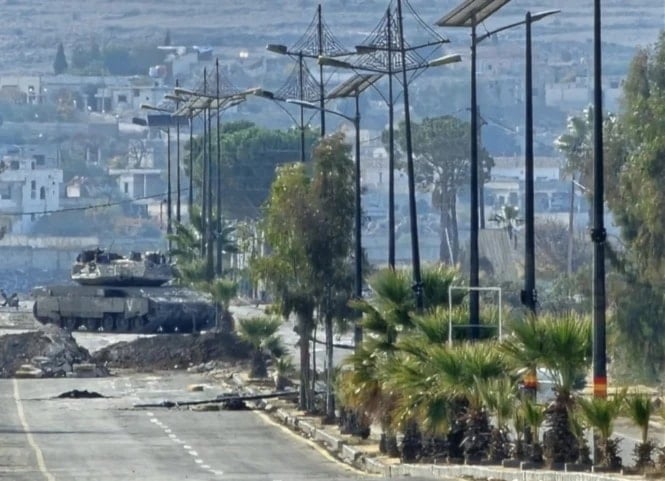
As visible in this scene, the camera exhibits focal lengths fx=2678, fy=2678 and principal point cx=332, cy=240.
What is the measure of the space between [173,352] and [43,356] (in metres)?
4.11

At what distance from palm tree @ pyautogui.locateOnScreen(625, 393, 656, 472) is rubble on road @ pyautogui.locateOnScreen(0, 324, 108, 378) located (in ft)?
131

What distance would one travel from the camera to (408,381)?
120 feet

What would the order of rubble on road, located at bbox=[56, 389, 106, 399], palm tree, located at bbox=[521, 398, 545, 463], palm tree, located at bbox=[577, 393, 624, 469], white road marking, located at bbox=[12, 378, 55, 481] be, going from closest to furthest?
palm tree, located at bbox=[577, 393, 624, 469], palm tree, located at bbox=[521, 398, 545, 463], white road marking, located at bbox=[12, 378, 55, 481], rubble on road, located at bbox=[56, 389, 106, 399]

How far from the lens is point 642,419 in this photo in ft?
102

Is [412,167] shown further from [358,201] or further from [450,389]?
[450,389]

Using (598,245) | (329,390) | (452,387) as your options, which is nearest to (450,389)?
(452,387)

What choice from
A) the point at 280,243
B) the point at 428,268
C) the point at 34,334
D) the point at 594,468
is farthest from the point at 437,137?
the point at 594,468

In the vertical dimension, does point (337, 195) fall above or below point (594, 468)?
above

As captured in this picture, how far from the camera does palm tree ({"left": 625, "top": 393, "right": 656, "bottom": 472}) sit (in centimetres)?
3098

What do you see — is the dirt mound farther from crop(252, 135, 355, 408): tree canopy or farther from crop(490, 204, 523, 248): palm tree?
crop(490, 204, 523, 248): palm tree

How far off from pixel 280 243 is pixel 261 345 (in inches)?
441

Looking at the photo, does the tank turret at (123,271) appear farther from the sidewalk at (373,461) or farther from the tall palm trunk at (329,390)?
the tall palm trunk at (329,390)

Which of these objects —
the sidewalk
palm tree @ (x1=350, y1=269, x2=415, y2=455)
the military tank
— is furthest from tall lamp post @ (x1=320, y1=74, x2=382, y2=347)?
the military tank

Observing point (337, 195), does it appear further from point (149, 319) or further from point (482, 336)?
point (149, 319)
